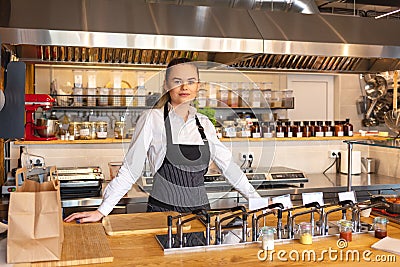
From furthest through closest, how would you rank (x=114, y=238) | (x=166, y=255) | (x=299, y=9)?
(x=299, y=9) → (x=114, y=238) → (x=166, y=255)

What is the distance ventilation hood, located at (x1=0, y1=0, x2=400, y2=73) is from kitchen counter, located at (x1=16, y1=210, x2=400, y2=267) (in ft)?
4.48

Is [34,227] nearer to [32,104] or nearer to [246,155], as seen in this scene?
A: [246,155]

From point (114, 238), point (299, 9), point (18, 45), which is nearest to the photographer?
point (114, 238)

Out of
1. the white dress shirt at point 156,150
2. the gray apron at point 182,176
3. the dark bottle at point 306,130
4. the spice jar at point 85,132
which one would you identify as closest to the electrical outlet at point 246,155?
the white dress shirt at point 156,150

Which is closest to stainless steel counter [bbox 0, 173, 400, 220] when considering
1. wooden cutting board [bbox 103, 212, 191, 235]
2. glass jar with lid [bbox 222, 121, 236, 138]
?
glass jar with lid [bbox 222, 121, 236, 138]

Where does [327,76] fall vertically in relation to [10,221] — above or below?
above

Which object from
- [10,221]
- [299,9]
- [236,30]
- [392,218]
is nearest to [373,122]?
[299,9]

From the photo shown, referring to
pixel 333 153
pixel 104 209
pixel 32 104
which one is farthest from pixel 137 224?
pixel 333 153

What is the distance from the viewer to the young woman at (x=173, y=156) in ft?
7.30

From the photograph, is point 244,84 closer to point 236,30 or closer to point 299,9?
point 236,30

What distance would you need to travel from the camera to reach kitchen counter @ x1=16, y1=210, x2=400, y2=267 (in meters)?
1.63

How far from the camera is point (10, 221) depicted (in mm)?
1540

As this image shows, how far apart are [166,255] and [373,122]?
20.2 feet

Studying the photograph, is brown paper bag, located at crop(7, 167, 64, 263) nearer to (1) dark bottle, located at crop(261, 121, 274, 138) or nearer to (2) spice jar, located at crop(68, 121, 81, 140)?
(1) dark bottle, located at crop(261, 121, 274, 138)
